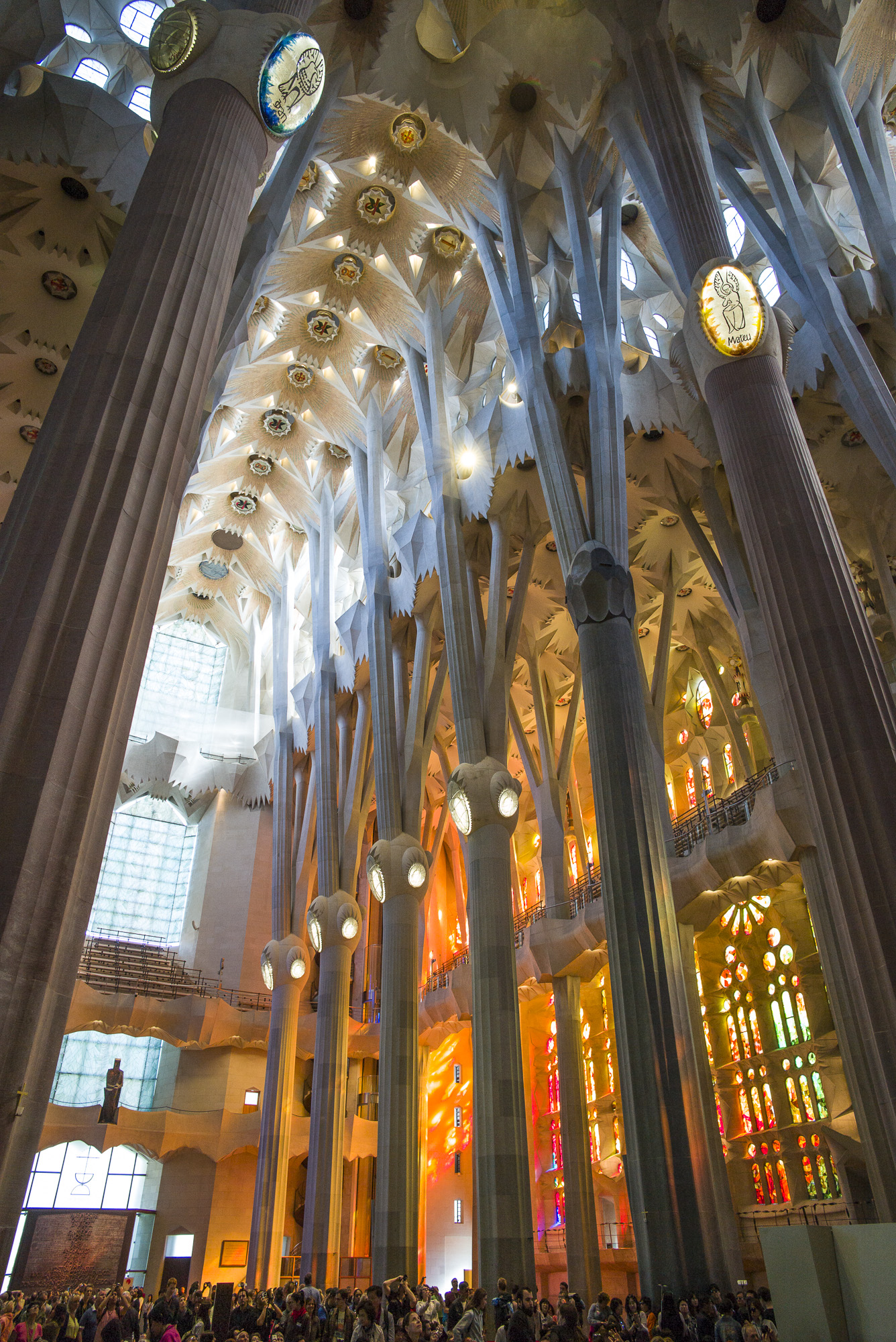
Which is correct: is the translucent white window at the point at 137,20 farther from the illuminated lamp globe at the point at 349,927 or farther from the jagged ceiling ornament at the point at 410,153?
the illuminated lamp globe at the point at 349,927

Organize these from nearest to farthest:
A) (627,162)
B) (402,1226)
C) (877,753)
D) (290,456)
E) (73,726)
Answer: (73,726) → (877,753) → (627,162) → (402,1226) → (290,456)

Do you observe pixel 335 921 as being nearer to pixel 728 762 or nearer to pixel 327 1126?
pixel 327 1126

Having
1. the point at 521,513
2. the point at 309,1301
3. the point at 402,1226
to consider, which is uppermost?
the point at 521,513

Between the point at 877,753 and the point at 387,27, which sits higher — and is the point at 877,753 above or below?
below

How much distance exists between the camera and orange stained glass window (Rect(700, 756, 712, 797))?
2206cm

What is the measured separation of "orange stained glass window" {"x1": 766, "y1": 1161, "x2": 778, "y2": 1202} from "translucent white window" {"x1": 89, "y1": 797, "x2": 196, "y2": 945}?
16.5m

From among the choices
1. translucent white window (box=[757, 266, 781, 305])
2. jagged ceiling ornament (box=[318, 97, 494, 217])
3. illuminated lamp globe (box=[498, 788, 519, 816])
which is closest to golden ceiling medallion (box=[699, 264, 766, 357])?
illuminated lamp globe (box=[498, 788, 519, 816])

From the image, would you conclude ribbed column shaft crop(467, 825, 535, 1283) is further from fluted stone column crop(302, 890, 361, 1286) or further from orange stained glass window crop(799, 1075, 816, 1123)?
orange stained glass window crop(799, 1075, 816, 1123)

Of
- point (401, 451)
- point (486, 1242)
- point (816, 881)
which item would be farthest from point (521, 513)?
point (486, 1242)

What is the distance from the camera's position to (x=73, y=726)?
5.70m

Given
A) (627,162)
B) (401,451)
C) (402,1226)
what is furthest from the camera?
(401,451)

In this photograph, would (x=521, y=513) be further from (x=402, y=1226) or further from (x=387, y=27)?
(x=402, y=1226)

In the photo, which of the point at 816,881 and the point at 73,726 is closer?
the point at 73,726

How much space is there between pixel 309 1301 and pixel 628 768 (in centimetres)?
737
